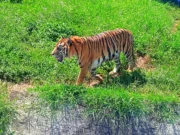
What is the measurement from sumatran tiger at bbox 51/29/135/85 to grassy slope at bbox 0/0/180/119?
33cm

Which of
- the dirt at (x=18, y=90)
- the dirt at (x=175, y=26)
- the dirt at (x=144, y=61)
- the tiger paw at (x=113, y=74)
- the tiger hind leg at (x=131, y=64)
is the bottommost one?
the dirt at (x=18, y=90)

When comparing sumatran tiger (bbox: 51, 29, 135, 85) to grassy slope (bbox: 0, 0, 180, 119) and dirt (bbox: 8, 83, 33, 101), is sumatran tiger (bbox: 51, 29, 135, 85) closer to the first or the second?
grassy slope (bbox: 0, 0, 180, 119)

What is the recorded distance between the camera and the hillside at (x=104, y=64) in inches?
266

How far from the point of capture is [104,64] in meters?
7.95

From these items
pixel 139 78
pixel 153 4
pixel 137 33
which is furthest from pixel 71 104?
pixel 153 4

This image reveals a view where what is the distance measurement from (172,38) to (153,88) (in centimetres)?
199

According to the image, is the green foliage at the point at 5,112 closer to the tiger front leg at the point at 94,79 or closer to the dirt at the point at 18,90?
the dirt at the point at 18,90

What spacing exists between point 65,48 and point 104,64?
1.36m

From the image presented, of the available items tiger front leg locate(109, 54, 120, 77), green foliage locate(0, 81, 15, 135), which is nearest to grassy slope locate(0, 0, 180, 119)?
tiger front leg locate(109, 54, 120, 77)

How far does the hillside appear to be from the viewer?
22.2ft

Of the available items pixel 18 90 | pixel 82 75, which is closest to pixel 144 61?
pixel 82 75

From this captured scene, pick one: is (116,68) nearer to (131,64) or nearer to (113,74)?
(113,74)

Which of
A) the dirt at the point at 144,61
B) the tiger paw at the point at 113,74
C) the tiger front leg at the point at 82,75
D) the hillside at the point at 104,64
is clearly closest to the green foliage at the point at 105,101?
the hillside at the point at 104,64

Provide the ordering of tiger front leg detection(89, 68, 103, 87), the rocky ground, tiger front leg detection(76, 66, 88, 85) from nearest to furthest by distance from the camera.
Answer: the rocky ground < tiger front leg detection(76, 66, 88, 85) < tiger front leg detection(89, 68, 103, 87)
